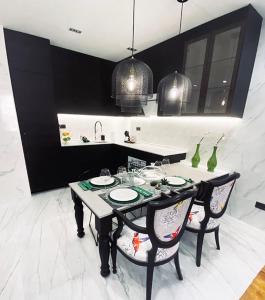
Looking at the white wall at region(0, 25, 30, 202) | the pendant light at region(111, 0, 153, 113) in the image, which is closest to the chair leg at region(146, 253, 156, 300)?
the pendant light at region(111, 0, 153, 113)

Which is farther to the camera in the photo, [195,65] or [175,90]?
[195,65]

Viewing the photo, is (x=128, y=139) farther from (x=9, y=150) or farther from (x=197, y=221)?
(x=197, y=221)

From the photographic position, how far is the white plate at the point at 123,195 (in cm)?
128

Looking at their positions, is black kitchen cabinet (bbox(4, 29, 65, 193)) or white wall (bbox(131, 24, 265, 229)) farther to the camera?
black kitchen cabinet (bbox(4, 29, 65, 193))

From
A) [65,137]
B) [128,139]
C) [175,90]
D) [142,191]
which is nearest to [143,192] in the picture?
[142,191]

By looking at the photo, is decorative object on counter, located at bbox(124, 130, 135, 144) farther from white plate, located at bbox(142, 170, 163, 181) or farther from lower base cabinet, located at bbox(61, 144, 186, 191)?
white plate, located at bbox(142, 170, 163, 181)

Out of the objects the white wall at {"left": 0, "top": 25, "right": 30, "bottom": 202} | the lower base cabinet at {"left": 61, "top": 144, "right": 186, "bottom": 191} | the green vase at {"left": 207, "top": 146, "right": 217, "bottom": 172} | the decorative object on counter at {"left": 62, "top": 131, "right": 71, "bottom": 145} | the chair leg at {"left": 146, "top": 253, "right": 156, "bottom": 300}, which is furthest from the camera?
the decorative object on counter at {"left": 62, "top": 131, "right": 71, "bottom": 145}

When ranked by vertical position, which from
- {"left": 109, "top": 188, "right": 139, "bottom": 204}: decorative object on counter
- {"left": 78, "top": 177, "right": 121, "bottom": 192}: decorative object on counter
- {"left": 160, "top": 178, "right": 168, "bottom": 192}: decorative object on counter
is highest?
{"left": 160, "top": 178, "right": 168, "bottom": 192}: decorative object on counter

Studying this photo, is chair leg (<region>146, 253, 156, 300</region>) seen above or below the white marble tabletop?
below

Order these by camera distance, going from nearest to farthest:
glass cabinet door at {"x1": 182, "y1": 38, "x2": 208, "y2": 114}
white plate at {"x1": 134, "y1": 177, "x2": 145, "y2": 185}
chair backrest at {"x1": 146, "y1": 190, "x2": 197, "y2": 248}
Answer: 1. chair backrest at {"x1": 146, "y1": 190, "x2": 197, "y2": 248}
2. white plate at {"x1": 134, "y1": 177, "x2": 145, "y2": 185}
3. glass cabinet door at {"x1": 182, "y1": 38, "x2": 208, "y2": 114}

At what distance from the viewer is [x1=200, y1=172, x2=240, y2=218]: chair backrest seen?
1.33 m

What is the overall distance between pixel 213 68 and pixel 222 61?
0.11m

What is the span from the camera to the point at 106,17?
190 centimetres

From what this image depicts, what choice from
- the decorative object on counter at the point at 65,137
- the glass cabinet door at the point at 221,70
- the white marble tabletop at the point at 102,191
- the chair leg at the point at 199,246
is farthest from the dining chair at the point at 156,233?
the decorative object on counter at the point at 65,137
